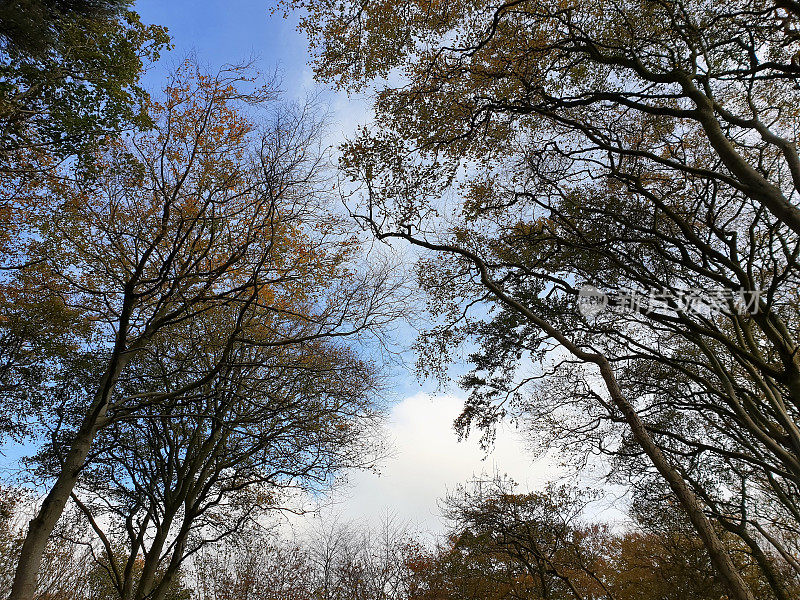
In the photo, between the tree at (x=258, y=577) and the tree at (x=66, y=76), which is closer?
the tree at (x=66, y=76)

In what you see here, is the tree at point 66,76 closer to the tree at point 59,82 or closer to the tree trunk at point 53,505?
the tree at point 59,82

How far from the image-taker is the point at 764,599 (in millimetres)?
13289

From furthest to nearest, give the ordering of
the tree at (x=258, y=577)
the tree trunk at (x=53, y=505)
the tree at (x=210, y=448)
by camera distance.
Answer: the tree at (x=258, y=577)
the tree at (x=210, y=448)
the tree trunk at (x=53, y=505)

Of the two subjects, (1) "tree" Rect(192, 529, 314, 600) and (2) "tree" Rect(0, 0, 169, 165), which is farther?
(1) "tree" Rect(192, 529, 314, 600)

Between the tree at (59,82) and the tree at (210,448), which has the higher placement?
the tree at (59,82)

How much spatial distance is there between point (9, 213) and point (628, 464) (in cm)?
1334

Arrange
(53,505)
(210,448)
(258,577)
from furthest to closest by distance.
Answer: (258,577)
(210,448)
(53,505)

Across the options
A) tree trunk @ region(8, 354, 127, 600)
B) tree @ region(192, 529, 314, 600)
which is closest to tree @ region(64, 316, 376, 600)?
tree trunk @ region(8, 354, 127, 600)

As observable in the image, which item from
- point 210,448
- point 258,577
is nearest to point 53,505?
point 210,448

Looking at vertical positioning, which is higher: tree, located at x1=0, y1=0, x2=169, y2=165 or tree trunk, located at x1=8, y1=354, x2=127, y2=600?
tree, located at x1=0, y1=0, x2=169, y2=165

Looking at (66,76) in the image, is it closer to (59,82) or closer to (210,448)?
(59,82)

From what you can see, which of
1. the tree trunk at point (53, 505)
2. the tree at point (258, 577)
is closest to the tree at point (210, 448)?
the tree trunk at point (53, 505)

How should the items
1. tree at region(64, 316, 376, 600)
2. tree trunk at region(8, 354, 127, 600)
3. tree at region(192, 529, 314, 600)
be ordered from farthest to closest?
tree at region(192, 529, 314, 600)
tree at region(64, 316, 376, 600)
tree trunk at region(8, 354, 127, 600)

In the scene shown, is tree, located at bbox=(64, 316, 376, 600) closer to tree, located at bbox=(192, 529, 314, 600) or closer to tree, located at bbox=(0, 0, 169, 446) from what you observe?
tree, located at bbox=(0, 0, 169, 446)
